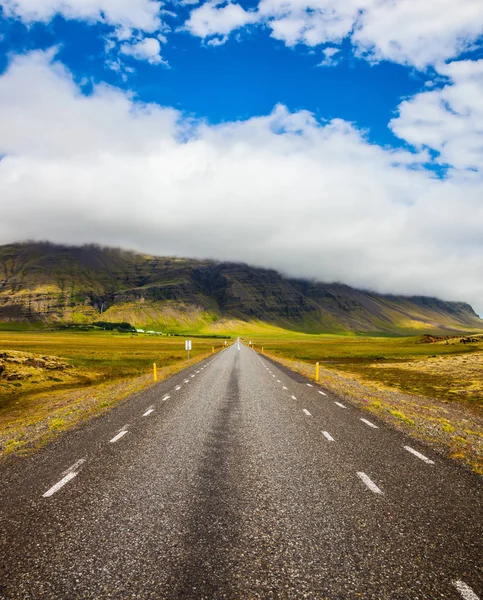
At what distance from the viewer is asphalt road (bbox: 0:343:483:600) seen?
4430mm

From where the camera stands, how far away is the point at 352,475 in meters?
7.91

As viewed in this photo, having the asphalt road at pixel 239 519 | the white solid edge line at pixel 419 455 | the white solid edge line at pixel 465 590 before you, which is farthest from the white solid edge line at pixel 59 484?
the white solid edge line at pixel 419 455

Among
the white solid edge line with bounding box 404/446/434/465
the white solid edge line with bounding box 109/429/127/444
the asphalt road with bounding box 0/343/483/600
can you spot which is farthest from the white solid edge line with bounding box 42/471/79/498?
the white solid edge line with bounding box 404/446/434/465

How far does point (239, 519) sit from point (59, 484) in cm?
390

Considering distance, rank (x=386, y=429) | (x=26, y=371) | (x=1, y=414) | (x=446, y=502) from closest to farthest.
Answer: (x=446, y=502)
(x=386, y=429)
(x=1, y=414)
(x=26, y=371)

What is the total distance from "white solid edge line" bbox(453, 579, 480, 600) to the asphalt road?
14mm

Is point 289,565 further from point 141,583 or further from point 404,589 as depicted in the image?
point 141,583

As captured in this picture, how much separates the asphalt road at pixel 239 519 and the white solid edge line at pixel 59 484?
1.0 inches

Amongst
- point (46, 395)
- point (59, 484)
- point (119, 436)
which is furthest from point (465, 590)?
point (46, 395)

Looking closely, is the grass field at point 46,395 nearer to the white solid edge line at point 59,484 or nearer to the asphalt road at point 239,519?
the asphalt road at point 239,519

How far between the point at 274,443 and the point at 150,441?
11.7ft

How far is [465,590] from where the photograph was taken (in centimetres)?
431

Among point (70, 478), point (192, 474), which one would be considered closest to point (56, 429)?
point (70, 478)

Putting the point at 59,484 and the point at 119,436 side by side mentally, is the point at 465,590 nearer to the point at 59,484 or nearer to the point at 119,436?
the point at 59,484
